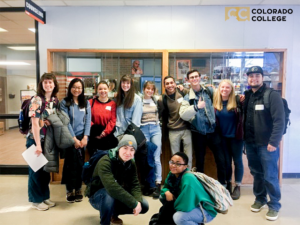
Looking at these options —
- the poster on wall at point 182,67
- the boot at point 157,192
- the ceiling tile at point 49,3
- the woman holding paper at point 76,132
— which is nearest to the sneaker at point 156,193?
the boot at point 157,192

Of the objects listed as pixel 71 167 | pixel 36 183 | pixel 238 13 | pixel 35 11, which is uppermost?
pixel 238 13

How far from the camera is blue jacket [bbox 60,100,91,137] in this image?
3021mm

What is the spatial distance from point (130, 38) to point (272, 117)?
2587 mm

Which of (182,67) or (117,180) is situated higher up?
(182,67)

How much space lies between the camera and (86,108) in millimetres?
3084

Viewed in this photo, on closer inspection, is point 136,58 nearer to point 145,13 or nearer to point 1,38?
point 145,13

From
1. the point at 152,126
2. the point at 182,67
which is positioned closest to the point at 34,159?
the point at 152,126

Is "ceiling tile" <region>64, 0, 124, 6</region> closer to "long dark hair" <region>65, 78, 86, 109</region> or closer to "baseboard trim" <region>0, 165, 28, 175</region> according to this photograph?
"long dark hair" <region>65, 78, 86, 109</region>

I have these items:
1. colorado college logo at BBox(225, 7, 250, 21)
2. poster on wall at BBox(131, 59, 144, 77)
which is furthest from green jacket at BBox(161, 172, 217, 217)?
colorado college logo at BBox(225, 7, 250, 21)

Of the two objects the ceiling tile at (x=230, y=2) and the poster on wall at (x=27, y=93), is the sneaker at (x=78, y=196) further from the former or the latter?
the ceiling tile at (x=230, y=2)

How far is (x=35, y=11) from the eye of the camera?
11.6 feet

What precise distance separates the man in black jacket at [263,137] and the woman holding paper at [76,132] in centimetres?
208

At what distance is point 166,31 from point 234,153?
230 centimetres

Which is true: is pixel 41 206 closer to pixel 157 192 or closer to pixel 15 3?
pixel 157 192
